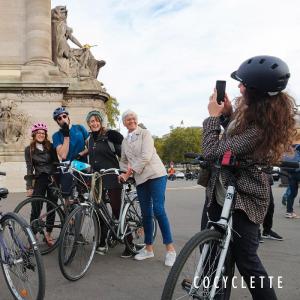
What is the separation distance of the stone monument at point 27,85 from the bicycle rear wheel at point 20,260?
12.7 meters

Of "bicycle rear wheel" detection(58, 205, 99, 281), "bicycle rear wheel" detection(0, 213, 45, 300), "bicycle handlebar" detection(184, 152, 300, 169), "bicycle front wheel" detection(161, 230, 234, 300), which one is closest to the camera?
"bicycle front wheel" detection(161, 230, 234, 300)

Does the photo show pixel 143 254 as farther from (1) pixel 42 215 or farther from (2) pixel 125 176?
(1) pixel 42 215

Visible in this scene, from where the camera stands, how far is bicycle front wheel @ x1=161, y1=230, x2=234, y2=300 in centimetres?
274

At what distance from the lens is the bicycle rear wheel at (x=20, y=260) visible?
12.1ft

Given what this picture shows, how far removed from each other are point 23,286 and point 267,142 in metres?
2.42

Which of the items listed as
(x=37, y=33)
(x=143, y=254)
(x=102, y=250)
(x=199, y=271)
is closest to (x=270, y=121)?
(x=199, y=271)

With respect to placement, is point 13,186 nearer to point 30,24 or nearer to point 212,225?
point 30,24

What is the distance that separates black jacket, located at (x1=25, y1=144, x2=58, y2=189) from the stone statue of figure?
46.1 ft

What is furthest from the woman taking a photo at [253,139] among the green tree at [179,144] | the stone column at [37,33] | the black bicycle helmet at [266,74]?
the green tree at [179,144]

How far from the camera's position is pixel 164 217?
5.50 metres

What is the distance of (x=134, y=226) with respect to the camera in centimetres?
596

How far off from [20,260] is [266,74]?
2542 mm

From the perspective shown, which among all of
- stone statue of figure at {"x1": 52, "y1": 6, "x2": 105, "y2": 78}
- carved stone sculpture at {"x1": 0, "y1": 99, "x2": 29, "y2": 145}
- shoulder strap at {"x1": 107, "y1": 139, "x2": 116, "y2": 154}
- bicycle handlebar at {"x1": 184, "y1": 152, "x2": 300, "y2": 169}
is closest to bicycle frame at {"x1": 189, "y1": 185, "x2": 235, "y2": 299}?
bicycle handlebar at {"x1": 184, "y1": 152, "x2": 300, "y2": 169}

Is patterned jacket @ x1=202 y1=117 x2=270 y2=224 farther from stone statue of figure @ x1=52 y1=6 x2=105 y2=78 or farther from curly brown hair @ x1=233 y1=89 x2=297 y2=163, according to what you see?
stone statue of figure @ x1=52 y1=6 x2=105 y2=78
